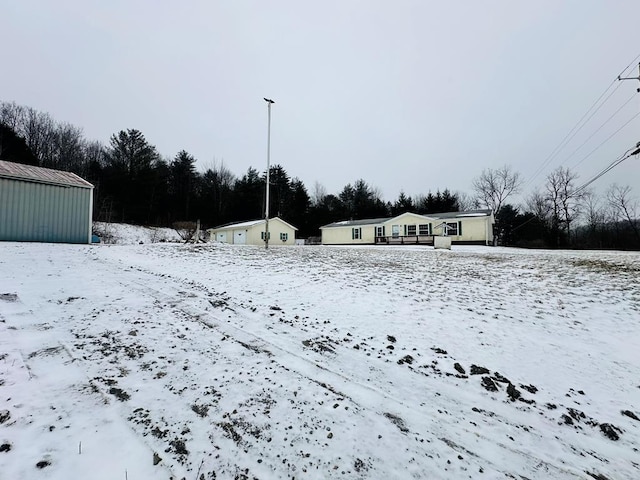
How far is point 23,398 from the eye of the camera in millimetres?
2307

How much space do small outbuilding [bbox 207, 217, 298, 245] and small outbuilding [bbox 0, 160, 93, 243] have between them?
13.5 meters

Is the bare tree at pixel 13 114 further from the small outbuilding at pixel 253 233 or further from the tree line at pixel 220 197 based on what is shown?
the small outbuilding at pixel 253 233

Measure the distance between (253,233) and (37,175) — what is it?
16718 mm

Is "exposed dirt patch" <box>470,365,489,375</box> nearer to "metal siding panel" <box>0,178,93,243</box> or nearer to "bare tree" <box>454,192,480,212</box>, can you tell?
"metal siding panel" <box>0,178,93,243</box>

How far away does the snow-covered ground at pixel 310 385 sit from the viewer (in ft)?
6.37

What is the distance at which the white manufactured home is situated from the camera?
27.5 metres

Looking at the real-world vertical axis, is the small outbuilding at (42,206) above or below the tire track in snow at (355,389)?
above

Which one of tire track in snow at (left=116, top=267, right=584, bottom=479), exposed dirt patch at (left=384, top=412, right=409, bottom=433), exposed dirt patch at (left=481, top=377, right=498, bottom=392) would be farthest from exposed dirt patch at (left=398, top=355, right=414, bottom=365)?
exposed dirt patch at (left=384, top=412, right=409, bottom=433)

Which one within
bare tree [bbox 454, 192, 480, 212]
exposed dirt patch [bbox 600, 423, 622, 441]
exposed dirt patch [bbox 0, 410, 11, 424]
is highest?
bare tree [bbox 454, 192, 480, 212]

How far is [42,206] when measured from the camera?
1418 cm

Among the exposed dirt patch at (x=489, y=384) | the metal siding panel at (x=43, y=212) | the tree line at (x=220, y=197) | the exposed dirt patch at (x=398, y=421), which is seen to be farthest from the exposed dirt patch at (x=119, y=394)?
the tree line at (x=220, y=197)

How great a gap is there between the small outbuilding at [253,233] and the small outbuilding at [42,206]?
13.5 meters

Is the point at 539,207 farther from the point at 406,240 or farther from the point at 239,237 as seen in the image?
the point at 239,237

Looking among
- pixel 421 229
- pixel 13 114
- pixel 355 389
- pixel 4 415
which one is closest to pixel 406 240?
pixel 421 229
